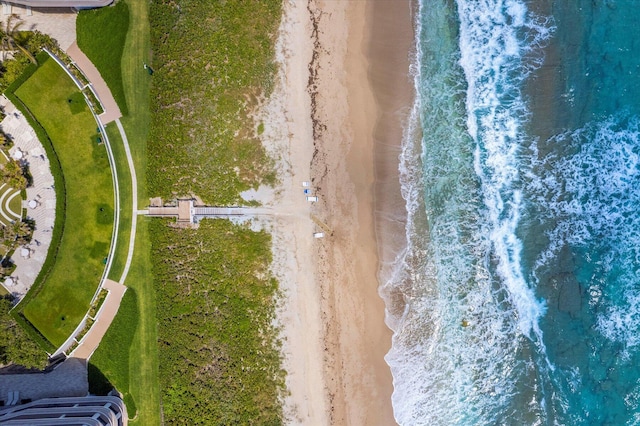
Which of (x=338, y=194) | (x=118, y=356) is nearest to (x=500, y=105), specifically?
(x=338, y=194)

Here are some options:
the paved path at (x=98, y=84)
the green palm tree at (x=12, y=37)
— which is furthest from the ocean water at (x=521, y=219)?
the green palm tree at (x=12, y=37)

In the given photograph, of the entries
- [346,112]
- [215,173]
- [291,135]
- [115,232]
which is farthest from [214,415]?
[346,112]

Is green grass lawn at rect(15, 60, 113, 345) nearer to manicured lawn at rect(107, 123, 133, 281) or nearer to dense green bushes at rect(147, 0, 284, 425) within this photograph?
manicured lawn at rect(107, 123, 133, 281)

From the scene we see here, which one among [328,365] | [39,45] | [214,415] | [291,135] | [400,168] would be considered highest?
[39,45]

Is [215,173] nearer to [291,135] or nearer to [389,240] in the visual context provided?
[291,135]

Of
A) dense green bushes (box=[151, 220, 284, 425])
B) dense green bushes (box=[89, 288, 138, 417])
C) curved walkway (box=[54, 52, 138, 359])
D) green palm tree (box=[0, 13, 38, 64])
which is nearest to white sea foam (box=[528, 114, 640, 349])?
dense green bushes (box=[151, 220, 284, 425])
